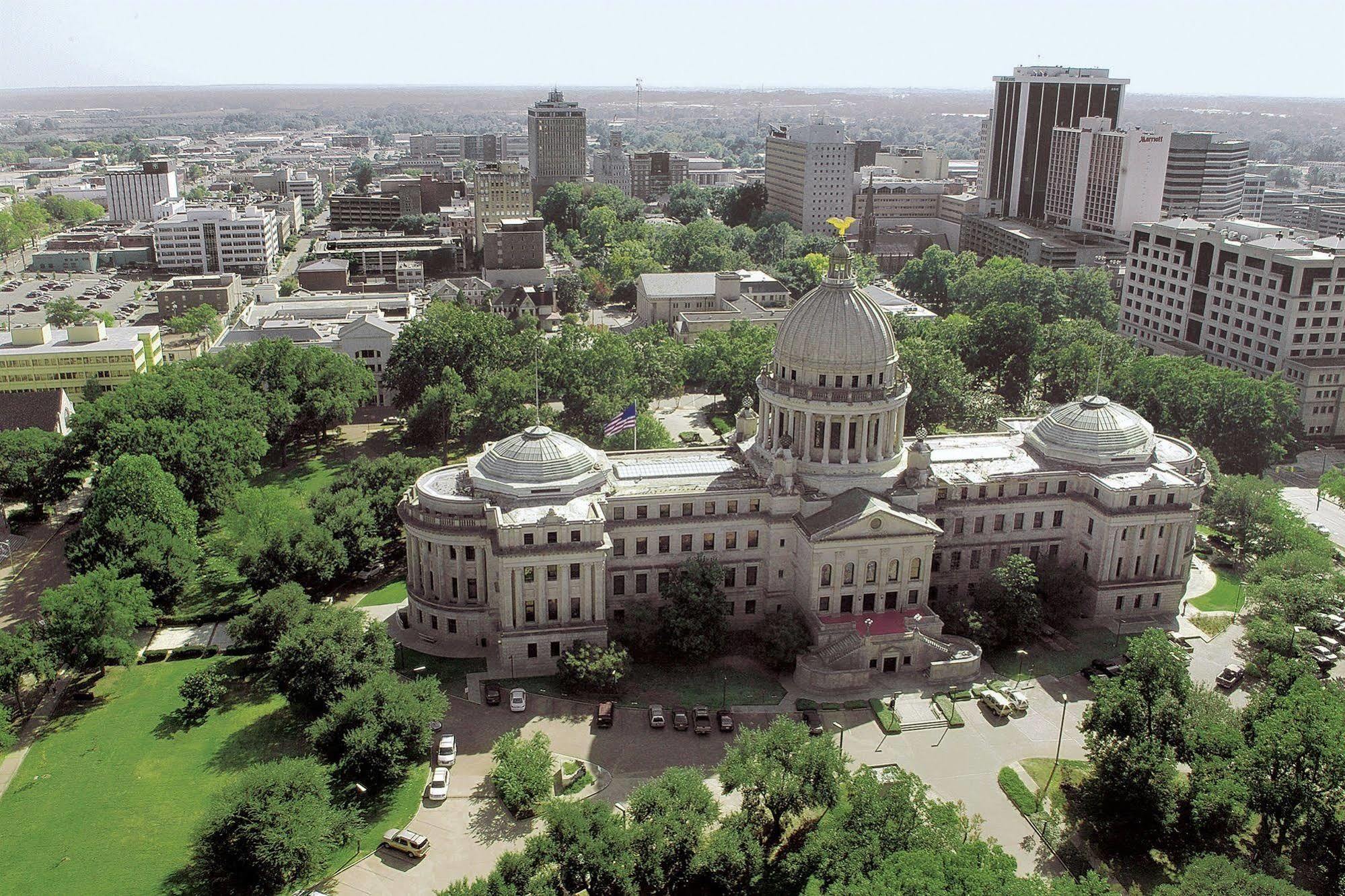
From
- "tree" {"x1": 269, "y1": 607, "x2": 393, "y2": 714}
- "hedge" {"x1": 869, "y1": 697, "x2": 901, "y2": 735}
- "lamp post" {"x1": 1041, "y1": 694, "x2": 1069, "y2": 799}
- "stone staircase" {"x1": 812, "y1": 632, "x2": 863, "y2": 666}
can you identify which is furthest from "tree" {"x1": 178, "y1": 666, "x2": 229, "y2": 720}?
"lamp post" {"x1": 1041, "y1": 694, "x2": 1069, "y2": 799}

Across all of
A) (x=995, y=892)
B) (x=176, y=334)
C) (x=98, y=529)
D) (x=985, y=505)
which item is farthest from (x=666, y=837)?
(x=176, y=334)

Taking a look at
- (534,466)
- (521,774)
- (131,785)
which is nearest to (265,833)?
(521,774)

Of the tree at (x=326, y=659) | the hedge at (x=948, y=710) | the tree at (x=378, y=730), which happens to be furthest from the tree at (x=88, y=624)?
the hedge at (x=948, y=710)

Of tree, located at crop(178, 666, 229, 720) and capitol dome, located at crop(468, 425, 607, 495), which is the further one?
capitol dome, located at crop(468, 425, 607, 495)

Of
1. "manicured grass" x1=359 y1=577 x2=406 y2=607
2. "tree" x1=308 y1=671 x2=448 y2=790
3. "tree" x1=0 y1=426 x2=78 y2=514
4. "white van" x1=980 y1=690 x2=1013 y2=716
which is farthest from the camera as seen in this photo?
"tree" x1=0 y1=426 x2=78 y2=514

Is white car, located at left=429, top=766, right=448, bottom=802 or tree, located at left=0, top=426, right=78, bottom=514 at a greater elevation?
tree, located at left=0, top=426, right=78, bottom=514

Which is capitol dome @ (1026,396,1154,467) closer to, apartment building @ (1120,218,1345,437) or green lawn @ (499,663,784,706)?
green lawn @ (499,663,784,706)

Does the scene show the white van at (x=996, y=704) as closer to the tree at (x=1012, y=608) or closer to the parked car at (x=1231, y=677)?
the tree at (x=1012, y=608)
